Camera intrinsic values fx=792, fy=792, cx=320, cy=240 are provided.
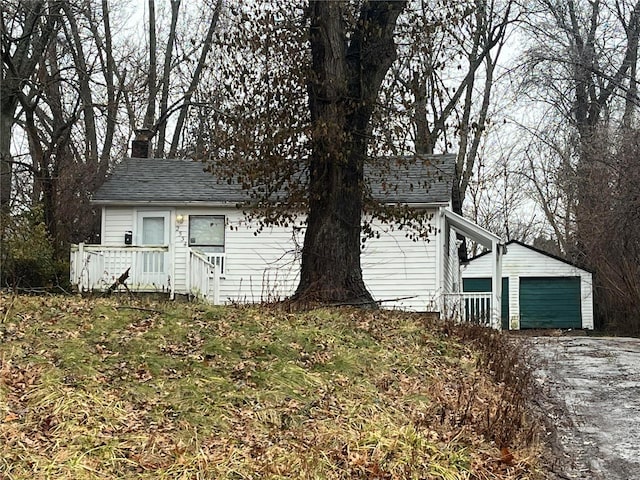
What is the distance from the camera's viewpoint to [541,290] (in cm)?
2552

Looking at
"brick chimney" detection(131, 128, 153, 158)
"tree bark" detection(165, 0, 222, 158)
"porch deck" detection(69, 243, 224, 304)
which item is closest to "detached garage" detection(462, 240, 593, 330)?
"tree bark" detection(165, 0, 222, 158)

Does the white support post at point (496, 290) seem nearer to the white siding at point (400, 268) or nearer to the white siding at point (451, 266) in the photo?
the white siding at point (400, 268)

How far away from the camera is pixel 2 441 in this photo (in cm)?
475

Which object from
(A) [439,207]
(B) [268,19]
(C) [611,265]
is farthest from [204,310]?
(C) [611,265]

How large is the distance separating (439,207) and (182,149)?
44.9 ft

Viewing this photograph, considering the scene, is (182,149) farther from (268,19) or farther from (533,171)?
(268,19)

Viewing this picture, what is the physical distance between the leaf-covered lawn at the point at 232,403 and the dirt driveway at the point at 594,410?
49 cm

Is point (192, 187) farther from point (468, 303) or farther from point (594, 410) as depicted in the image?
point (594, 410)

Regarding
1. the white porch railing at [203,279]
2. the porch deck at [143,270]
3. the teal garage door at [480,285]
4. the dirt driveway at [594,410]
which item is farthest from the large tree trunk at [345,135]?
the teal garage door at [480,285]

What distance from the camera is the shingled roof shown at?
669 inches

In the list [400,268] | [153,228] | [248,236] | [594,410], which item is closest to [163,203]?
[153,228]

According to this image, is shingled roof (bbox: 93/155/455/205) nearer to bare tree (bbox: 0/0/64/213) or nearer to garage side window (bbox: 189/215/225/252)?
garage side window (bbox: 189/215/225/252)

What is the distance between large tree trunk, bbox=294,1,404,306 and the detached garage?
15.0 m

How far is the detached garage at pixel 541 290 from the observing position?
24859 millimetres
